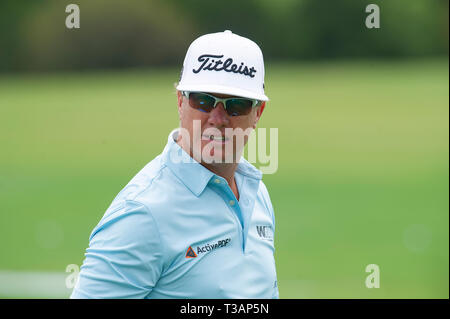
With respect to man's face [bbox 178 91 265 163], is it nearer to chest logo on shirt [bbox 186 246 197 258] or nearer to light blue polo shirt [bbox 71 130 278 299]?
light blue polo shirt [bbox 71 130 278 299]

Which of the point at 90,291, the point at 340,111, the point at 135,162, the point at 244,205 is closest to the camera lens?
the point at 90,291

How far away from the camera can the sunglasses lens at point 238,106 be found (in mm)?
3637

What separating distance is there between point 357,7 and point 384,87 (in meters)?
18.3

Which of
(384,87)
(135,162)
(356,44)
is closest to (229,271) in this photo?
(135,162)

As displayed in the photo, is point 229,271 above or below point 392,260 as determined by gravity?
above

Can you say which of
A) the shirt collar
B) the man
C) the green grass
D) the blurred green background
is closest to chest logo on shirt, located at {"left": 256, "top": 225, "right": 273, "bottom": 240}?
the man

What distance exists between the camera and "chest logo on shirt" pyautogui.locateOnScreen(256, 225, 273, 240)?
3.84 metres

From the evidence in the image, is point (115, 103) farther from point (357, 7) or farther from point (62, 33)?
point (357, 7)

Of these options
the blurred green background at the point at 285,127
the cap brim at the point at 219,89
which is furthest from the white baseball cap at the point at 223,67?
the blurred green background at the point at 285,127

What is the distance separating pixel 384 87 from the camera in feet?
136

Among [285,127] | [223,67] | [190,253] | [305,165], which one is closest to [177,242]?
[190,253]

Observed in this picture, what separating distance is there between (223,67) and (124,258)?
3.58ft

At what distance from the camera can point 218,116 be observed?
11.9ft

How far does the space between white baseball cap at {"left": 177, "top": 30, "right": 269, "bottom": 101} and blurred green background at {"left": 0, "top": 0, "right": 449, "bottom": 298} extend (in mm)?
7094
